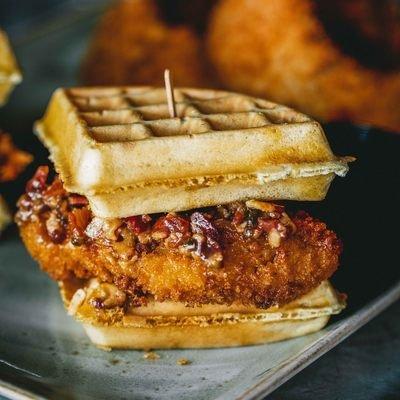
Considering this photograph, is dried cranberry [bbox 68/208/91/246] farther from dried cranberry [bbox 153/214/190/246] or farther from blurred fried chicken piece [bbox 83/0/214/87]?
blurred fried chicken piece [bbox 83/0/214/87]

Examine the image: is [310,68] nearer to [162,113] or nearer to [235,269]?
[162,113]

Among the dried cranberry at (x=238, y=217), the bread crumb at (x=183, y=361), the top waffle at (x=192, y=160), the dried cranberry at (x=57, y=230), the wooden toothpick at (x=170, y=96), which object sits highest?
the wooden toothpick at (x=170, y=96)

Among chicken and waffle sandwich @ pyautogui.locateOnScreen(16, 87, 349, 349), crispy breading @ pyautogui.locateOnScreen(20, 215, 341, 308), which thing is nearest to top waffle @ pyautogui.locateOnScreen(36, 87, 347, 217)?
chicken and waffle sandwich @ pyautogui.locateOnScreen(16, 87, 349, 349)

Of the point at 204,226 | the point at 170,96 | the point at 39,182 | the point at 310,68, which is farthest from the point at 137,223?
the point at 310,68

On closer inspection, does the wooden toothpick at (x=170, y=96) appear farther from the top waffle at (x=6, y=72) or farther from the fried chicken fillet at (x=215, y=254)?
the top waffle at (x=6, y=72)

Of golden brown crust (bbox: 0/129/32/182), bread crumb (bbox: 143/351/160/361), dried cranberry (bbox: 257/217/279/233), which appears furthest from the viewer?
golden brown crust (bbox: 0/129/32/182)

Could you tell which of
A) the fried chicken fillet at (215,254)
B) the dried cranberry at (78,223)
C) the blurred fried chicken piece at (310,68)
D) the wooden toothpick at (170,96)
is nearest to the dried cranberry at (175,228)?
the fried chicken fillet at (215,254)

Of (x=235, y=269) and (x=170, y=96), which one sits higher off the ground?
(x=170, y=96)
